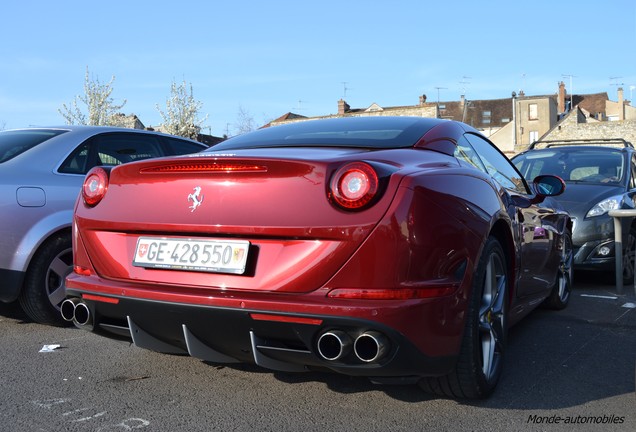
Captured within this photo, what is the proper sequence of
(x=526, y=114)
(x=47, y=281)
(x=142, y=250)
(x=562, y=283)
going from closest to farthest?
(x=142, y=250) < (x=47, y=281) < (x=562, y=283) < (x=526, y=114)

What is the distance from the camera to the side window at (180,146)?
6189 mm

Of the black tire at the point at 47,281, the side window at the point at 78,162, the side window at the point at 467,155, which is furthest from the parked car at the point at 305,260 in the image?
the side window at the point at 78,162

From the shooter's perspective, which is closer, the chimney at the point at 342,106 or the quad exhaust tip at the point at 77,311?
the quad exhaust tip at the point at 77,311

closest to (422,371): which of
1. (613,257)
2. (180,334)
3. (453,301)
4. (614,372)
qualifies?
(453,301)

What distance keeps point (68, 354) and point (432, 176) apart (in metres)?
2.61

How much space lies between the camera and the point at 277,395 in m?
3.34

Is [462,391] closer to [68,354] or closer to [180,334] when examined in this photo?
[180,334]

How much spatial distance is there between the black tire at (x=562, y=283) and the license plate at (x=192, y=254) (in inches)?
129

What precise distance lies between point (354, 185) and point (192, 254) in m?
0.77

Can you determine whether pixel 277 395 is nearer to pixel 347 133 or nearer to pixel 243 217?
pixel 243 217

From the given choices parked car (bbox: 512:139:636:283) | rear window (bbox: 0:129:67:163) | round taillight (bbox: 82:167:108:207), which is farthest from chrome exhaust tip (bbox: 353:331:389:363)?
parked car (bbox: 512:139:636:283)

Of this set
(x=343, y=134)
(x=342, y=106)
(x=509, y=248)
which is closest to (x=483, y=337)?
(x=509, y=248)

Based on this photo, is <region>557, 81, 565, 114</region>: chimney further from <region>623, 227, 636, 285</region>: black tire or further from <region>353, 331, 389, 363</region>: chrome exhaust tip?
<region>353, 331, 389, 363</region>: chrome exhaust tip

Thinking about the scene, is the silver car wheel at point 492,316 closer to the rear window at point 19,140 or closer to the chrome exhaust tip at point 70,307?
the chrome exhaust tip at point 70,307
